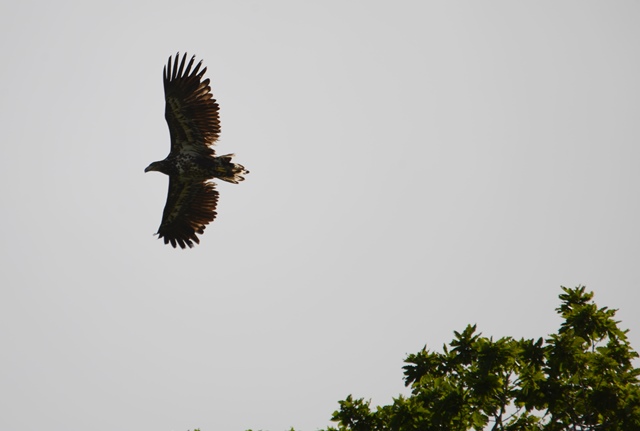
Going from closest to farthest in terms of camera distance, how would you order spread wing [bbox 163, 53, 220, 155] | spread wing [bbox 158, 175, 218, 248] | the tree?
the tree, spread wing [bbox 163, 53, 220, 155], spread wing [bbox 158, 175, 218, 248]

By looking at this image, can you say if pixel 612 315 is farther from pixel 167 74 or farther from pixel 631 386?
pixel 167 74

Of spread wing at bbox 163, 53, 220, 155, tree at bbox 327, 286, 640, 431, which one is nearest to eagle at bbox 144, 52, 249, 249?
spread wing at bbox 163, 53, 220, 155

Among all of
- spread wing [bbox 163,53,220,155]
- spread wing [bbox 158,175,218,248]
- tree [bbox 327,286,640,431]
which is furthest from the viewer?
spread wing [bbox 158,175,218,248]

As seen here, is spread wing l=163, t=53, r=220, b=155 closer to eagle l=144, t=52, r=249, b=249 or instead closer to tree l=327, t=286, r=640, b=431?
eagle l=144, t=52, r=249, b=249

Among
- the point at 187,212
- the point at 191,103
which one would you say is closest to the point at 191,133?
the point at 191,103

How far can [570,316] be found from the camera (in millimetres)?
12242

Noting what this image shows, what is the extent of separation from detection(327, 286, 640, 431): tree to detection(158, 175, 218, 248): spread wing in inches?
312

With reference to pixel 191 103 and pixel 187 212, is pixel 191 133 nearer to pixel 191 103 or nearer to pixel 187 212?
pixel 191 103

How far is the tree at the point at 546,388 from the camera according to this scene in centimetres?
1123

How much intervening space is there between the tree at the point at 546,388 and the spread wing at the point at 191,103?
7.91 m

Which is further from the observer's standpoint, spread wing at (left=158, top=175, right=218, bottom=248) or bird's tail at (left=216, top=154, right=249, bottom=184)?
spread wing at (left=158, top=175, right=218, bottom=248)

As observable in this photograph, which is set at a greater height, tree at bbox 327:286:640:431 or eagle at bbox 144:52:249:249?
eagle at bbox 144:52:249:249

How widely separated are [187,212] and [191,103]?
3.40 m

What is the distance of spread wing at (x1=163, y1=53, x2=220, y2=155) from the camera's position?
16422 millimetres
